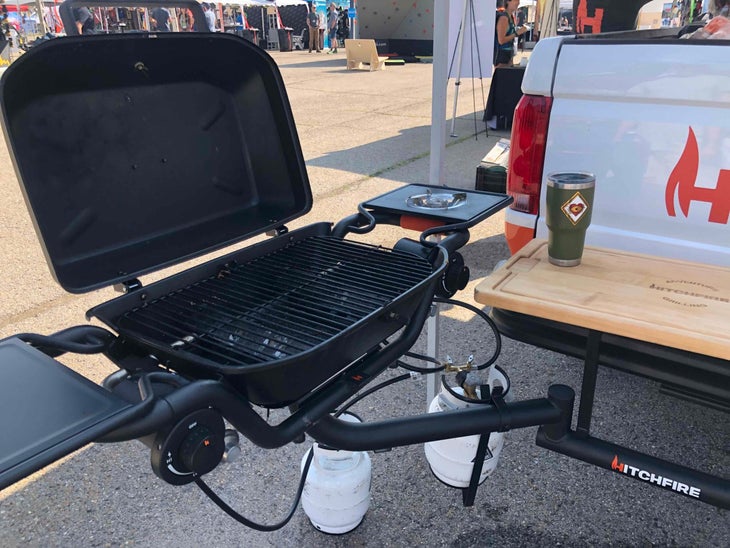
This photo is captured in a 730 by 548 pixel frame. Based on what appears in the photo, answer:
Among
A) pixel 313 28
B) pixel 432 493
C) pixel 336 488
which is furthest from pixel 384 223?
pixel 313 28

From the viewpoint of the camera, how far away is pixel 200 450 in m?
1.08

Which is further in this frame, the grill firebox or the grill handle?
the grill handle

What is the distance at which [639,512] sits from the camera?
2.15m

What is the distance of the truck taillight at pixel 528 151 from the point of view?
85.2 inches

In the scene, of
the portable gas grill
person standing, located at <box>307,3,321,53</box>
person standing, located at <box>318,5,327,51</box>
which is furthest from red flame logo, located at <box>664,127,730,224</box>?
person standing, located at <box>318,5,327,51</box>

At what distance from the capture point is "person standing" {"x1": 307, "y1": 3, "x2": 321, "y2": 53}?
74.9ft

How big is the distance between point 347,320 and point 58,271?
66cm

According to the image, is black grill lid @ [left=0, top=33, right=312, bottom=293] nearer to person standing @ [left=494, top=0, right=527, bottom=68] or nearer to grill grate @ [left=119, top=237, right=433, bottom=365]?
grill grate @ [left=119, top=237, right=433, bottom=365]

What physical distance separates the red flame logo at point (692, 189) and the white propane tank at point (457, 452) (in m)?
0.85

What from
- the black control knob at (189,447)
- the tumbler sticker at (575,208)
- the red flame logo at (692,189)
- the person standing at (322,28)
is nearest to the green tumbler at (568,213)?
the tumbler sticker at (575,208)

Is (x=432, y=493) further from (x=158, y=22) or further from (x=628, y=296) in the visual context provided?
(x=158, y=22)

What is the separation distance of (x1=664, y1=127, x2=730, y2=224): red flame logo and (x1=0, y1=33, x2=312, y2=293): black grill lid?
1.22 m

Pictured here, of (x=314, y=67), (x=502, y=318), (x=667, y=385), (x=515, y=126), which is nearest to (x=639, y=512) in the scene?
(x=667, y=385)

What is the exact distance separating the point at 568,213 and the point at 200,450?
4.00 feet
